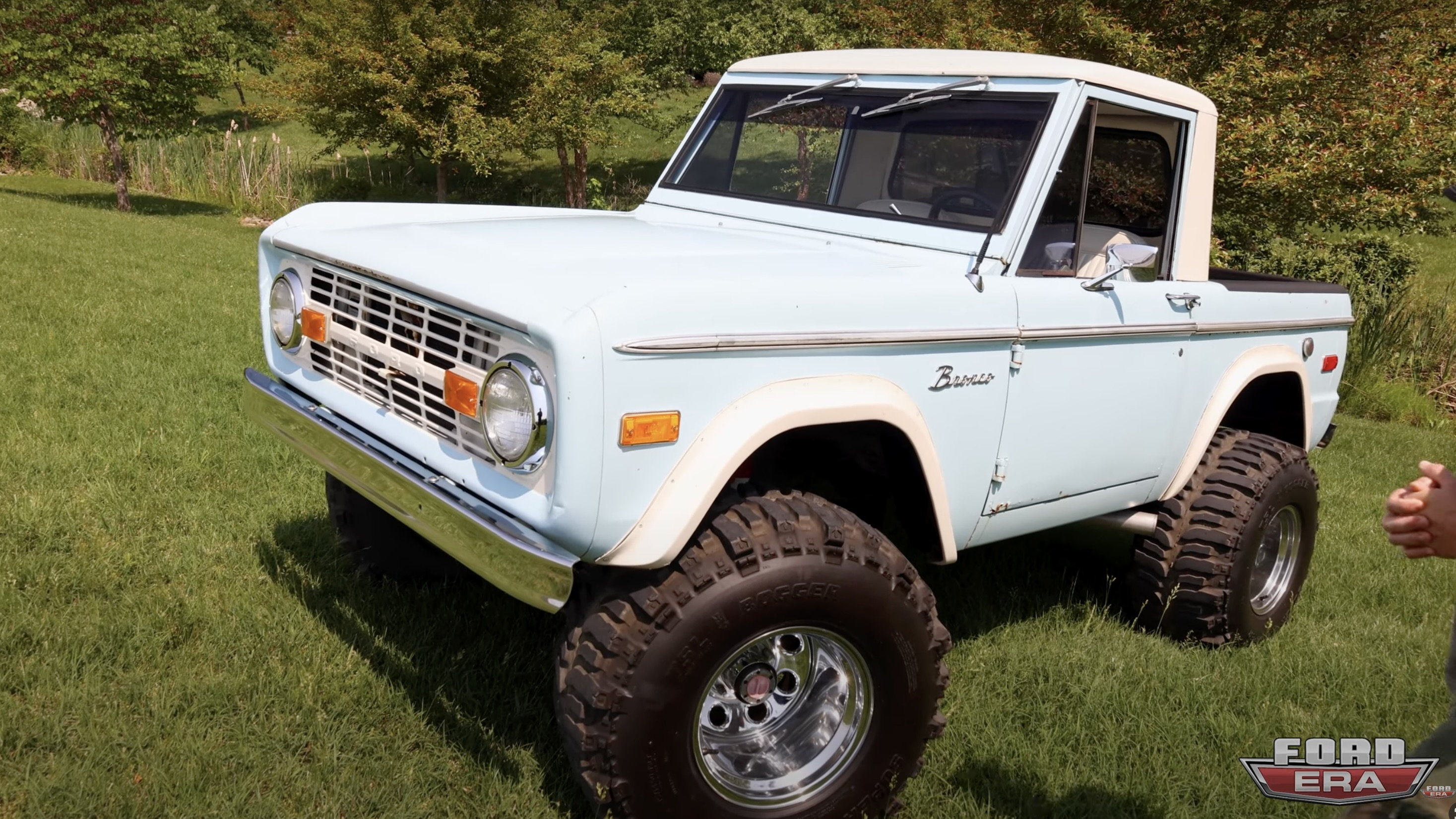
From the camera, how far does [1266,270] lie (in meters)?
11.0

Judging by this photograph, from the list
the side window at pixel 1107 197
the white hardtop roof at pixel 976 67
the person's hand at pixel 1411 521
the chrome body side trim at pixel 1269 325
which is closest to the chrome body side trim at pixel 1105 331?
the chrome body side trim at pixel 1269 325

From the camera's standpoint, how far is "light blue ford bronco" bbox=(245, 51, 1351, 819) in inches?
96.3

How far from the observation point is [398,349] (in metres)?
2.92

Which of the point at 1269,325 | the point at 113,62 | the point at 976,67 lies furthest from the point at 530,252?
the point at 113,62

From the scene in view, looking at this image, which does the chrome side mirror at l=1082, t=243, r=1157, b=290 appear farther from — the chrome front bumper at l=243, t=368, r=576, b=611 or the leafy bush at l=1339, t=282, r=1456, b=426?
the leafy bush at l=1339, t=282, r=1456, b=426

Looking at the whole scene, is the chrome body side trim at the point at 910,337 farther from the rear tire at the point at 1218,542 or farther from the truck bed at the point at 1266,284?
the rear tire at the point at 1218,542

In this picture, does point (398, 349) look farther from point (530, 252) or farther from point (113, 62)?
point (113, 62)

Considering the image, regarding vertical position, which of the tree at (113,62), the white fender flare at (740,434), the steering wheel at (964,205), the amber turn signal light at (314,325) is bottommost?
the white fender flare at (740,434)

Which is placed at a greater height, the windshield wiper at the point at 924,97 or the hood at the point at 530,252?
the windshield wiper at the point at 924,97

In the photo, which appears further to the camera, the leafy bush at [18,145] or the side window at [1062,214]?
the leafy bush at [18,145]

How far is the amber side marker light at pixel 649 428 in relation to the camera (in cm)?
236

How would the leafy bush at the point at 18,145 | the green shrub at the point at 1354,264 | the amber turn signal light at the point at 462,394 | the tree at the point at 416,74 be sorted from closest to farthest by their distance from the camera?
the amber turn signal light at the point at 462,394 → the green shrub at the point at 1354,264 → the tree at the point at 416,74 → the leafy bush at the point at 18,145

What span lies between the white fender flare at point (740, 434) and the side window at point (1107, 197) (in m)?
0.87

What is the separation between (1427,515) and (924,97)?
7.26 feet
